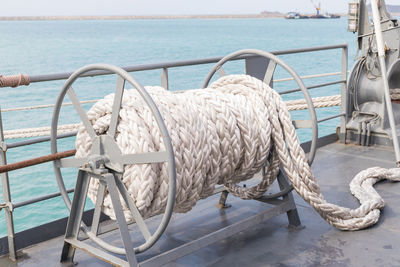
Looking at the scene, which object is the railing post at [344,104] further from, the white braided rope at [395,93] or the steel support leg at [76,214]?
the steel support leg at [76,214]

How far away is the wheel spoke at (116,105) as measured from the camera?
2.47m

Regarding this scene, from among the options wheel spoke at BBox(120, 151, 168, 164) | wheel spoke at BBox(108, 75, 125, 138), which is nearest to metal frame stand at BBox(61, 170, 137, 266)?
wheel spoke at BBox(120, 151, 168, 164)

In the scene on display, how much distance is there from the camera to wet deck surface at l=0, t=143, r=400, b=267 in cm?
303

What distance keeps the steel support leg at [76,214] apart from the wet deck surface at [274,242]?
0.29 feet

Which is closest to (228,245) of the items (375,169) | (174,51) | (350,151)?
(375,169)

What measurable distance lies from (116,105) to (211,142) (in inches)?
21.7

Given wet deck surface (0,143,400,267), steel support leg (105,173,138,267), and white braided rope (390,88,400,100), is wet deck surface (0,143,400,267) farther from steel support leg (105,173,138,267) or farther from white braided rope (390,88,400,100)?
white braided rope (390,88,400,100)

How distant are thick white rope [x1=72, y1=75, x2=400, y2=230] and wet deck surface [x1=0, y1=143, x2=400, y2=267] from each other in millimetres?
156

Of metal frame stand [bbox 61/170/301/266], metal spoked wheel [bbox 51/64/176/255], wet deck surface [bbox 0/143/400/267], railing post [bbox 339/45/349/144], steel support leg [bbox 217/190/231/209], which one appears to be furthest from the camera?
railing post [bbox 339/45/349/144]

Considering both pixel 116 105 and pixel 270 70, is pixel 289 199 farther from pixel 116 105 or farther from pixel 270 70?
pixel 116 105

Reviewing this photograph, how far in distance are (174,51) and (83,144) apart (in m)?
66.3

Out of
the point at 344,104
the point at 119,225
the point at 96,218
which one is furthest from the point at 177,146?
the point at 344,104

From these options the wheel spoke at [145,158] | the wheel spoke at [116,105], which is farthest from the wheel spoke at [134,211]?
the wheel spoke at [116,105]

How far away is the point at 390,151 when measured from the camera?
5320mm
